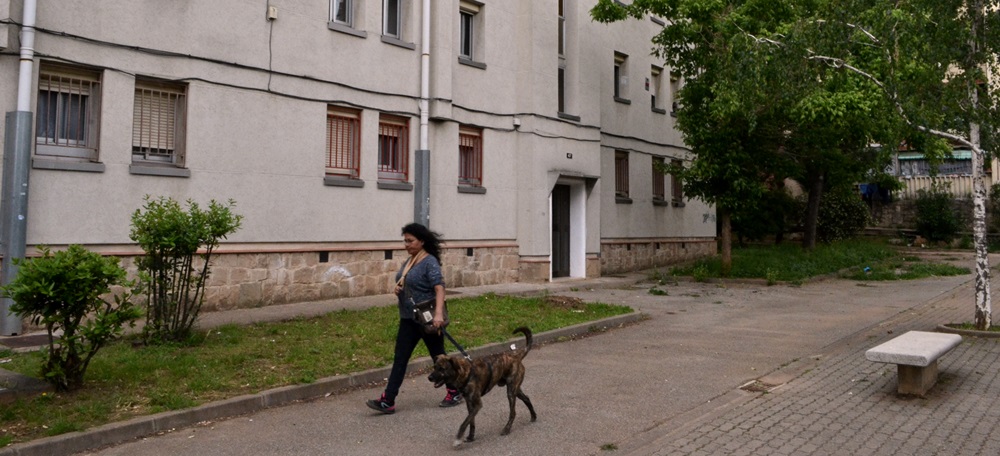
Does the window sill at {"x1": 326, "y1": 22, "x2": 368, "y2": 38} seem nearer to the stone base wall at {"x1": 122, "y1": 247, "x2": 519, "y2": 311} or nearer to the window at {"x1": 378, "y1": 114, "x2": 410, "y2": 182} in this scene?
the window at {"x1": 378, "y1": 114, "x2": 410, "y2": 182}

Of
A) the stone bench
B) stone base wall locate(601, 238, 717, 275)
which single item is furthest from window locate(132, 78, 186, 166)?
stone base wall locate(601, 238, 717, 275)

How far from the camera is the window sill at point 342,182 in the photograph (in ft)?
44.4

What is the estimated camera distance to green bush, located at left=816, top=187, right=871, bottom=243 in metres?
31.3

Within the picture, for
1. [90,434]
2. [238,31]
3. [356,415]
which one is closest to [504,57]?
[238,31]

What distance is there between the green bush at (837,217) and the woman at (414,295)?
28086mm

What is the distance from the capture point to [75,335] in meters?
6.54

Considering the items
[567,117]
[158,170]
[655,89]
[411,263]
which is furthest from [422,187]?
[655,89]

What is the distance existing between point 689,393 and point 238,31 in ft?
29.8

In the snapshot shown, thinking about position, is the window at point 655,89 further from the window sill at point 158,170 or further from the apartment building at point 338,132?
the window sill at point 158,170

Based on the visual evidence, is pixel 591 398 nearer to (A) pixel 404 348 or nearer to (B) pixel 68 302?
(A) pixel 404 348

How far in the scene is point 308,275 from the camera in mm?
13133

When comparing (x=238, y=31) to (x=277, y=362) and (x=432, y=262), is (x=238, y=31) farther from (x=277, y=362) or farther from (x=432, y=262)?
(x=432, y=262)

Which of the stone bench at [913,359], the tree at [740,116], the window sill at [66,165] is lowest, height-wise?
the stone bench at [913,359]

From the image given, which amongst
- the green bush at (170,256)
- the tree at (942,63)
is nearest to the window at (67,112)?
the green bush at (170,256)
